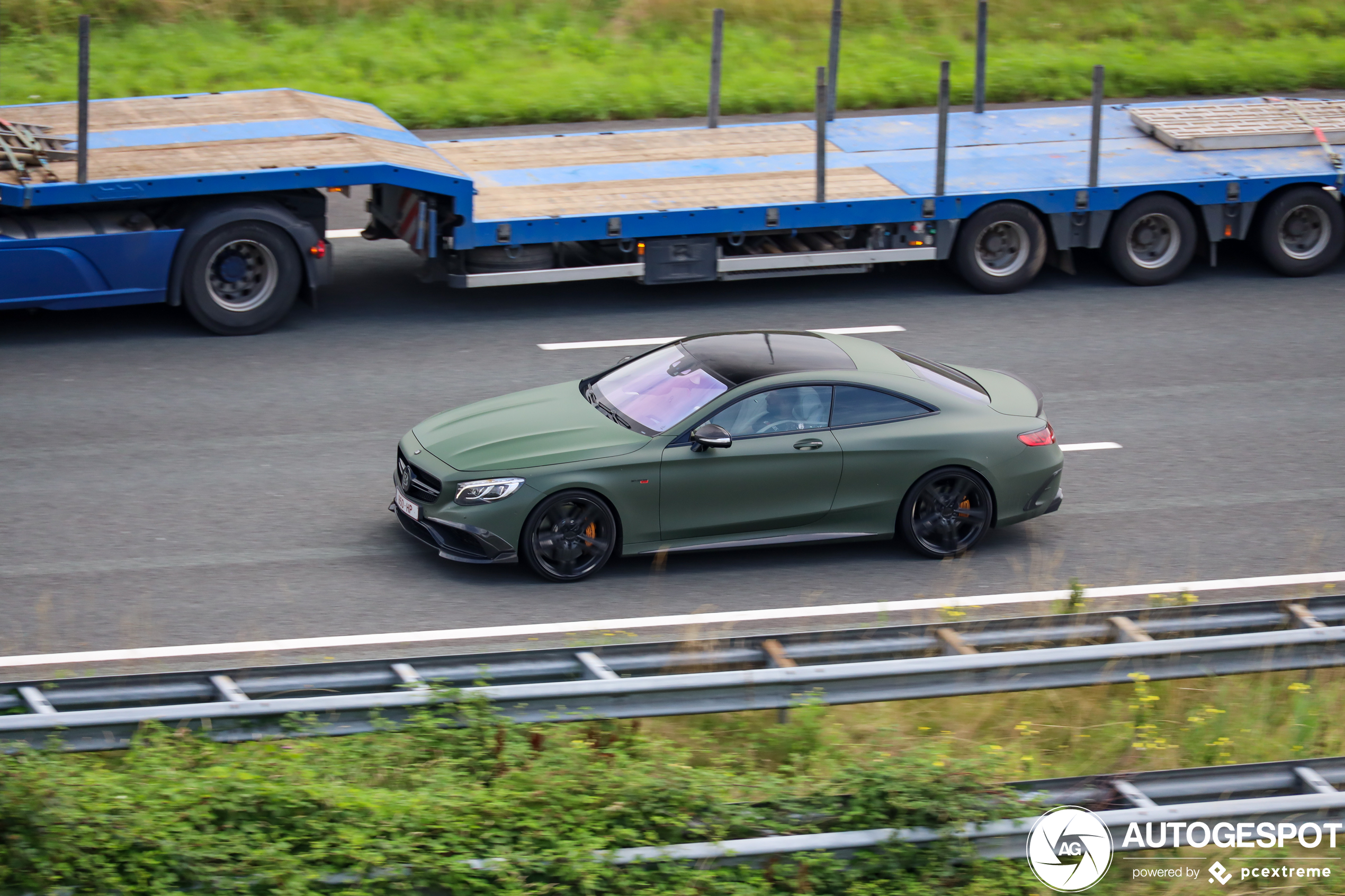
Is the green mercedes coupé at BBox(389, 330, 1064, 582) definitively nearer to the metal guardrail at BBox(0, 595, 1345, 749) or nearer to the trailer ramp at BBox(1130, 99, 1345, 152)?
the metal guardrail at BBox(0, 595, 1345, 749)

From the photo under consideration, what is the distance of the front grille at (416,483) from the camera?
31.2ft

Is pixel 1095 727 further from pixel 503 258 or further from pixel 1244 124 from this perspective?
pixel 1244 124

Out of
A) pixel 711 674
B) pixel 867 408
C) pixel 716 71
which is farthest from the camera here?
pixel 716 71

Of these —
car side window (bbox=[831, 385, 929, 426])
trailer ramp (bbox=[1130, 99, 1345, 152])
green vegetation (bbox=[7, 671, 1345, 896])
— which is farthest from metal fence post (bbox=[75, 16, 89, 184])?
trailer ramp (bbox=[1130, 99, 1345, 152])

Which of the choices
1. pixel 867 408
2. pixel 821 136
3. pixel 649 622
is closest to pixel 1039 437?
pixel 867 408

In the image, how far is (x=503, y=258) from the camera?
14.1m

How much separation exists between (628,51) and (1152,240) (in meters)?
8.80

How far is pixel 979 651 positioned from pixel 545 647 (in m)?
2.31

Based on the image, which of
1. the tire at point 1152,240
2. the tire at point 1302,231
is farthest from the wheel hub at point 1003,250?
the tire at point 1302,231

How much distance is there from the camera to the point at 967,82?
70.0 ft

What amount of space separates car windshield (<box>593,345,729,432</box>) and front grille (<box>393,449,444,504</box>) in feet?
4.14

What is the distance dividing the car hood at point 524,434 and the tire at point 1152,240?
7.30 metres

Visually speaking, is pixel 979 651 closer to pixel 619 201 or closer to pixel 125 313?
pixel 619 201

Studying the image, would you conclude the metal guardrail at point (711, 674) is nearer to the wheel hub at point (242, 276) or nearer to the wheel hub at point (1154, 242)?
the wheel hub at point (242, 276)
